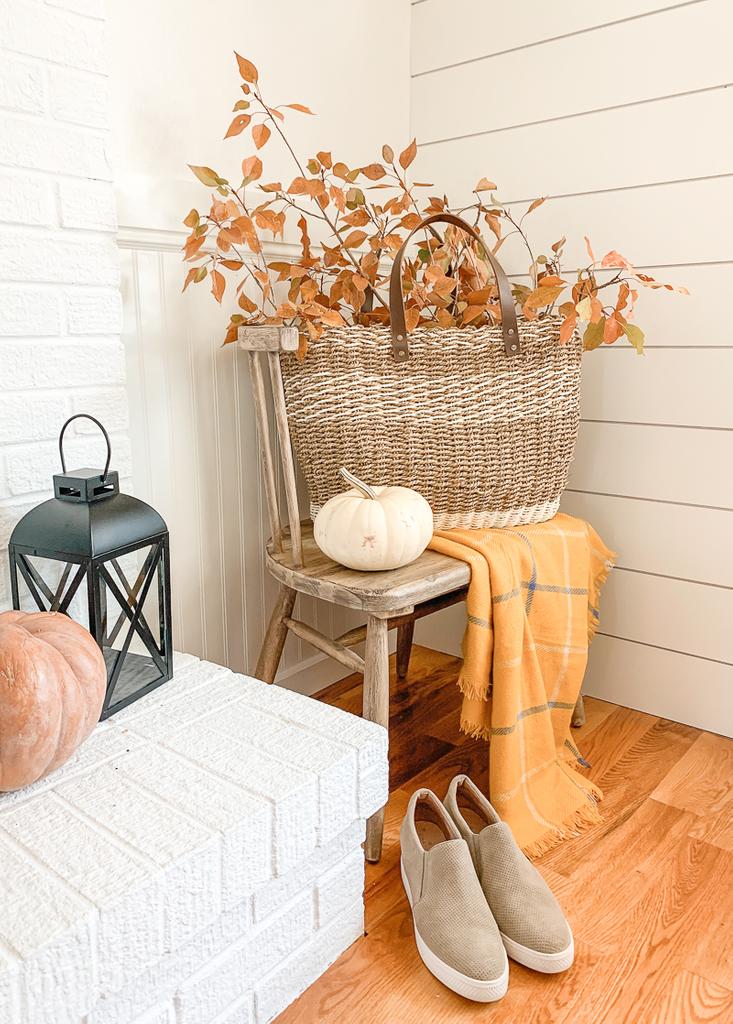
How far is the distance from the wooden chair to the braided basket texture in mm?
89

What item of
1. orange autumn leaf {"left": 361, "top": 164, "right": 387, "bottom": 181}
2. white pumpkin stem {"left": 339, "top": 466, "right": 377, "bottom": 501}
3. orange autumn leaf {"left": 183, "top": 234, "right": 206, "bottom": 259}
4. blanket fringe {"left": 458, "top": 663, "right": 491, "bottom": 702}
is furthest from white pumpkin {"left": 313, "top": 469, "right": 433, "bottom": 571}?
orange autumn leaf {"left": 361, "top": 164, "right": 387, "bottom": 181}

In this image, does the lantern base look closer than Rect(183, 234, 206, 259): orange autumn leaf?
Yes

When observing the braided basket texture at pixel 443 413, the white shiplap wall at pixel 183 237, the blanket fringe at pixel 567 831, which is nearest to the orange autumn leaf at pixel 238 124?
the white shiplap wall at pixel 183 237

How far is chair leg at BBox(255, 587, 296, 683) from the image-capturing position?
153cm

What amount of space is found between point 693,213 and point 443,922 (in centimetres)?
133

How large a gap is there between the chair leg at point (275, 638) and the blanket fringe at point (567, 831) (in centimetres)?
56

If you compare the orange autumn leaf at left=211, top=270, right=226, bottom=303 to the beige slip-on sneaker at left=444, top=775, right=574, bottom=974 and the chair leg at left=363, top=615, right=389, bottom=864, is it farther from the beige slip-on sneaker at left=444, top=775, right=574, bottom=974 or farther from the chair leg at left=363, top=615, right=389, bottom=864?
the beige slip-on sneaker at left=444, top=775, right=574, bottom=974

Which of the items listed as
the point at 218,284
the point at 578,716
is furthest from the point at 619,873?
the point at 218,284

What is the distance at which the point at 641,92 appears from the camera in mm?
1586

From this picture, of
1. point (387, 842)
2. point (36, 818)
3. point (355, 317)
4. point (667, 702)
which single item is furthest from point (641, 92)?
point (36, 818)

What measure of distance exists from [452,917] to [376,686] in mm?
345

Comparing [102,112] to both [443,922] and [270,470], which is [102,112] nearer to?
[270,470]

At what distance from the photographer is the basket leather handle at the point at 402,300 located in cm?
131

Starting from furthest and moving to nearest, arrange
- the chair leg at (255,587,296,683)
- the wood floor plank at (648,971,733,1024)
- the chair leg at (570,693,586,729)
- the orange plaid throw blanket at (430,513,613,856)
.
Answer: the chair leg at (570,693,586,729)
the chair leg at (255,587,296,683)
the orange plaid throw blanket at (430,513,613,856)
the wood floor plank at (648,971,733,1024)
